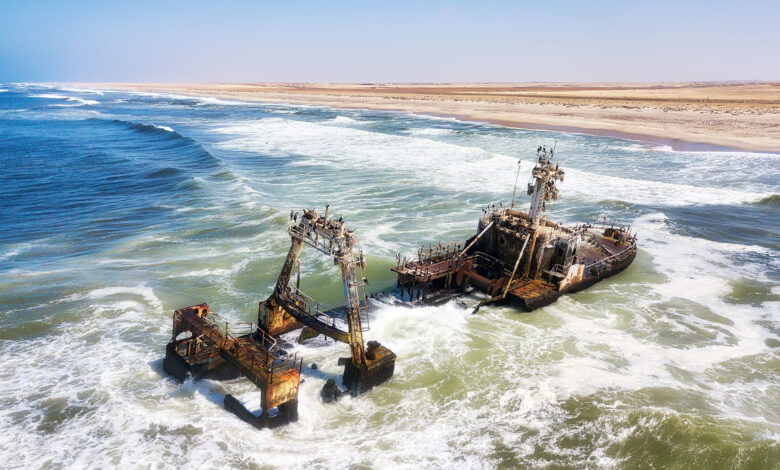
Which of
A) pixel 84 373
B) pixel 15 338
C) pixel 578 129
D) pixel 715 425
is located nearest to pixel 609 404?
pixel 715 425

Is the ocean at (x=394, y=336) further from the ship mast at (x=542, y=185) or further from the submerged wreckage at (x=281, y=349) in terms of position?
the ship mast at (x=542, y=185)

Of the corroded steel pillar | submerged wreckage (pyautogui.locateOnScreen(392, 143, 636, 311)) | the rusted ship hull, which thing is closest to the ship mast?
submerged wreckage (pyautogui.locateOnScreen(392, 143, 636, 311))

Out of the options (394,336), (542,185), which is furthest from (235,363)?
(542,185)

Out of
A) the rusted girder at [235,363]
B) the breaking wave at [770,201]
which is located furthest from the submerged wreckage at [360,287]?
the breaking wave at [770,201]

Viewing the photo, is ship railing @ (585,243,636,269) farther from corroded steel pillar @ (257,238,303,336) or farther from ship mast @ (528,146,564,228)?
corroded steel pillar @ (257,238,303,336)

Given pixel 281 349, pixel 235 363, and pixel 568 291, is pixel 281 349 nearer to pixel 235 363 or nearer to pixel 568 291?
pixel 235 363
